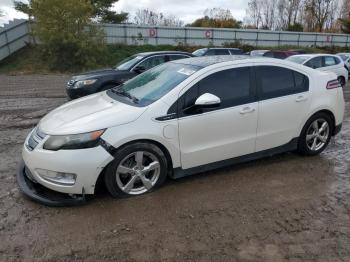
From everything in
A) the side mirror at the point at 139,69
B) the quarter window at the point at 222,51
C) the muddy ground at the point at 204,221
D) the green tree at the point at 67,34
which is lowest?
the muddy ground at the point at 204,221

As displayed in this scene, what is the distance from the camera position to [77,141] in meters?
3.60

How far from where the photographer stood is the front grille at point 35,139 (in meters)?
3.82

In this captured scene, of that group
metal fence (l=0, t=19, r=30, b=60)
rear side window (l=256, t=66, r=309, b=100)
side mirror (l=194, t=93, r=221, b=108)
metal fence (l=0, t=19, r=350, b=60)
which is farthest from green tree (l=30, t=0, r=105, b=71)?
side mirror (l=194, t=93, r=221, b=108)

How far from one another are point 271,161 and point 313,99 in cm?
112

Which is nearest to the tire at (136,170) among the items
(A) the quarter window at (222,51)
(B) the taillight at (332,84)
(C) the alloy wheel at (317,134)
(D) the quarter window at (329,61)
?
(C) the alloy wheel at (317,134)

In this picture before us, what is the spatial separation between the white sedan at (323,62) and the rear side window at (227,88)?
370 inches

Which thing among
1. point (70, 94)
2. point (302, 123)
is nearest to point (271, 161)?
point (302, 123)

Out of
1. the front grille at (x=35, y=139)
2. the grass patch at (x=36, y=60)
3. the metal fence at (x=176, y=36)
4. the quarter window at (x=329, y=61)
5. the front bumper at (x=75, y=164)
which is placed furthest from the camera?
the metal fence at (x=176, y=36)

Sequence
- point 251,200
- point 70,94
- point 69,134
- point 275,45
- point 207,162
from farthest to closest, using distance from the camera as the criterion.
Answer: point 275,45
point 70,94
point 207,162
point 251,200
point 69,134

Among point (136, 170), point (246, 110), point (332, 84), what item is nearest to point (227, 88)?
→ point (246, 110)

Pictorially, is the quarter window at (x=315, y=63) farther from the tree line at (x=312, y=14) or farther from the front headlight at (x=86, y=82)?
the tree line at (x=312, y=14)

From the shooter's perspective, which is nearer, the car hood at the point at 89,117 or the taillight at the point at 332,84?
the car hood at the point at 89,117

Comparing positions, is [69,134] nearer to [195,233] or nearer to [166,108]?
[166,108]

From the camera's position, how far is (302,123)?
4949 millimetres
